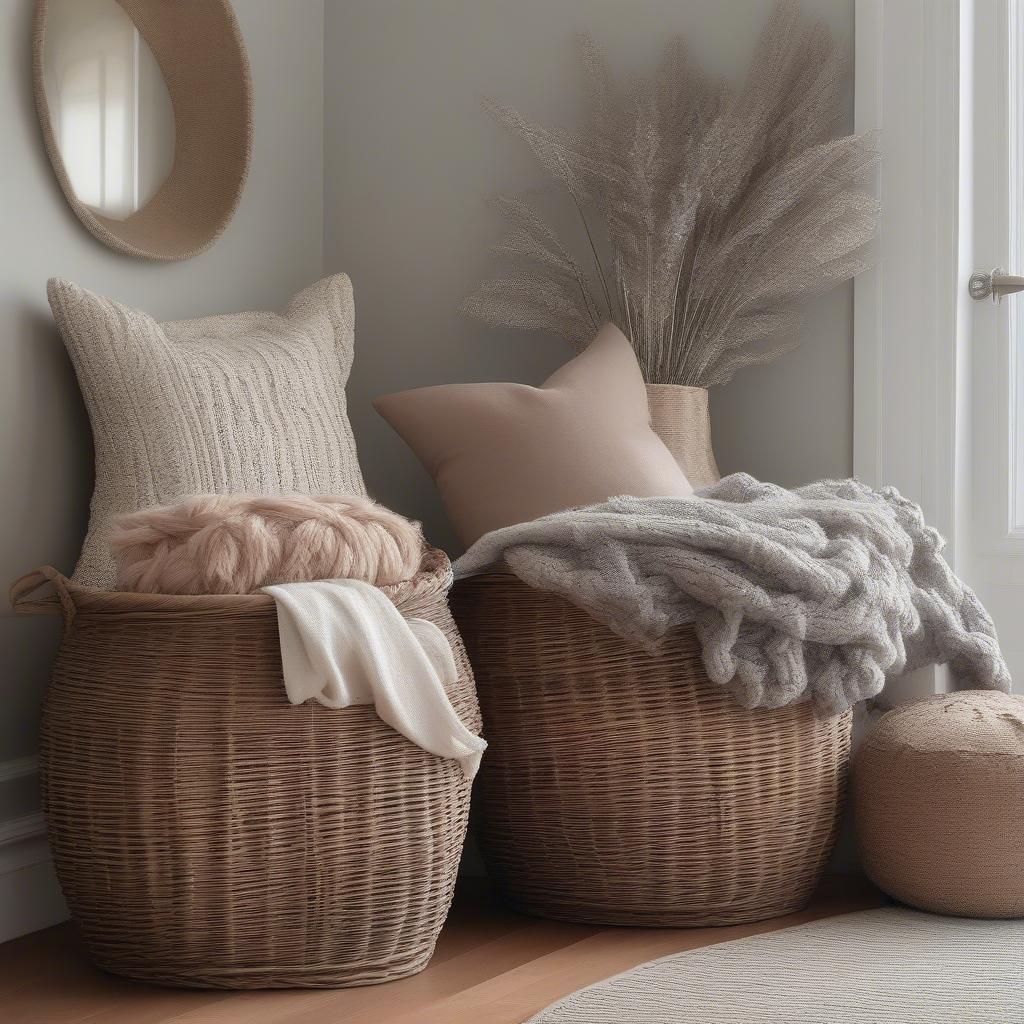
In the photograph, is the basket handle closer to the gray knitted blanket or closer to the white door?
the gray knitted blanket

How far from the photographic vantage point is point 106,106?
6.58ft

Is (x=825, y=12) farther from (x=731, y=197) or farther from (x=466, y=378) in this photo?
(x=466, y=378)

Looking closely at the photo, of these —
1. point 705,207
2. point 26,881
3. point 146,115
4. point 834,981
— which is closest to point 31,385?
point 146,115

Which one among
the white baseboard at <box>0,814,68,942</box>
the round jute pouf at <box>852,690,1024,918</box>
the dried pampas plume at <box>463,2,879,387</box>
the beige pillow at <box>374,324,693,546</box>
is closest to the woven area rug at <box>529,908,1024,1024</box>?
the round jute pouf at <box>852,690,1024,918</box>

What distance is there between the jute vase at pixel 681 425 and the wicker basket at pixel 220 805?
718 mm

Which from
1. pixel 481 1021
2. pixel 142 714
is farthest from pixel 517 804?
pixel 142 714

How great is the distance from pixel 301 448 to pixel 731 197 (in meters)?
0.81

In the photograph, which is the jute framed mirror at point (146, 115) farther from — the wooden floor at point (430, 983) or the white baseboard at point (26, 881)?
the wooden floor at point (430, 983)

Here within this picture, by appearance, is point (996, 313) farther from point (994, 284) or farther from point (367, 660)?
point (367, 660)

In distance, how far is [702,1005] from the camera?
1.40 metres

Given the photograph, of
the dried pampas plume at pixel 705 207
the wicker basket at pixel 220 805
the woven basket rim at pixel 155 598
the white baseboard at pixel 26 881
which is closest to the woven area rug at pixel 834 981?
the wicker basket at pixel 220 805

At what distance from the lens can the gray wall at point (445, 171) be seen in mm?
2285

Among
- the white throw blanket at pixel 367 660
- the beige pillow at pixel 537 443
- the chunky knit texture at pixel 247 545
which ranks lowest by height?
the white throw blanket at pixel 367 660

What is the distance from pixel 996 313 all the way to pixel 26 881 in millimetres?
1724
